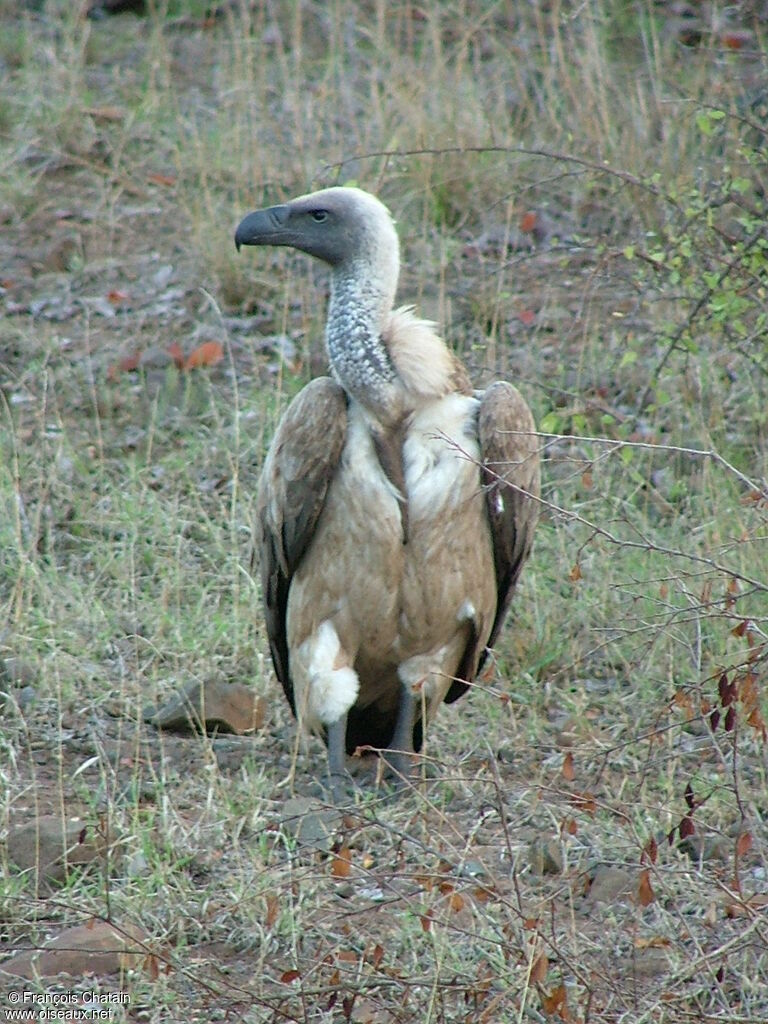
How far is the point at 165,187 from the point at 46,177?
0.68 meters

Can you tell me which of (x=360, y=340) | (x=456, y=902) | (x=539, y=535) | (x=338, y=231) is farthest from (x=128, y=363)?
(x=456, y=902)

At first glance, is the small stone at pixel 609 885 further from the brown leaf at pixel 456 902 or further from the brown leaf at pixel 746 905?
the brown leaf at pixel 456 902

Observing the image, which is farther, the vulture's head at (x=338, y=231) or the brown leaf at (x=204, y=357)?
the brown leaf at (x=204, y=357)

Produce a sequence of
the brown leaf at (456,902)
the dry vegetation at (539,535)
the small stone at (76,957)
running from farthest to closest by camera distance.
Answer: the small stone at (76,957), the dry vegetation at (539,535), the brown leaf at (456,902)

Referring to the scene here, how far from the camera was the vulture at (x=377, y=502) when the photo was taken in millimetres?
4930

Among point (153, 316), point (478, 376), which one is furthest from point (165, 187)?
point (478, 376)

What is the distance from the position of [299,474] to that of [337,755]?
0.87 m

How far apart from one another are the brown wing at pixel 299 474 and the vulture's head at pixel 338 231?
15.4 inches

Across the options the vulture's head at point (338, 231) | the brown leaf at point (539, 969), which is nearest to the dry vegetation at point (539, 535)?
the brown leaf at point (539, 969)

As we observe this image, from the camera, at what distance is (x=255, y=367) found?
7578 millimetres

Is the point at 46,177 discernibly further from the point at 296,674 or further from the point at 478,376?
the point at 296,674

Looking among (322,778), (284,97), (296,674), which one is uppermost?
(284,97)

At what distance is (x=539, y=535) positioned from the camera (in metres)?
6.49

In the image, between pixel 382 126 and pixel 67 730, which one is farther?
pixel 382 126
